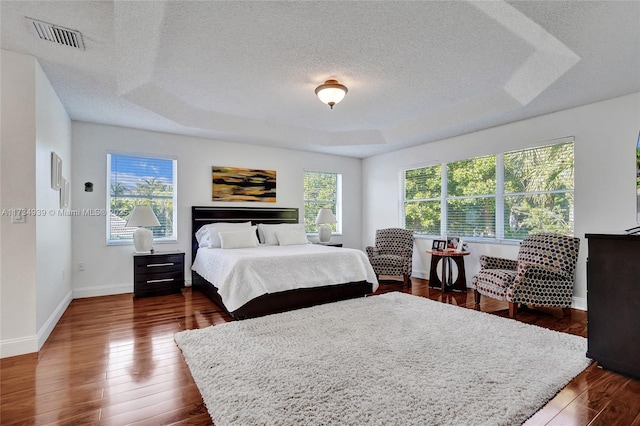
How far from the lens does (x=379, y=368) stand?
232 cm

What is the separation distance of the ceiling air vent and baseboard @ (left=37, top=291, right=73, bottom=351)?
246cm

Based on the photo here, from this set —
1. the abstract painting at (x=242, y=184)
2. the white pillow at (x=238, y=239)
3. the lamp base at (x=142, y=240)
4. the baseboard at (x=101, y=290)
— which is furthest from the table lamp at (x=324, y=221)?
the baseboard at (x=101, y=290)

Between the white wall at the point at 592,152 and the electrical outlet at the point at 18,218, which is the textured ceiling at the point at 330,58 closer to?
the white wall at the point at 592,152

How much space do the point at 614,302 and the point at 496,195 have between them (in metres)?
2.71

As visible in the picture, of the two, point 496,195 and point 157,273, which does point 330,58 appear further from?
point 157,273

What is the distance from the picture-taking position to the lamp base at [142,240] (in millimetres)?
4613

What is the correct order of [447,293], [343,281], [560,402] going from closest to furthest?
[560,402], [343,281], [447,293]

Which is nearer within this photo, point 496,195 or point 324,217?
point 496,195

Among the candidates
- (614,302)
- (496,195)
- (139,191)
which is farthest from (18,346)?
(496,195)

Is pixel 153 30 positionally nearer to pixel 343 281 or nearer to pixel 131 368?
pixel 131 368

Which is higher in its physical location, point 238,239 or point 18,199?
point 18,199

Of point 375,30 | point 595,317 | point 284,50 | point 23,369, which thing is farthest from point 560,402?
point 23,369

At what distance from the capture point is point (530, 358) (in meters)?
2.49

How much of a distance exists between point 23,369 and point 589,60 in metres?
5.31
